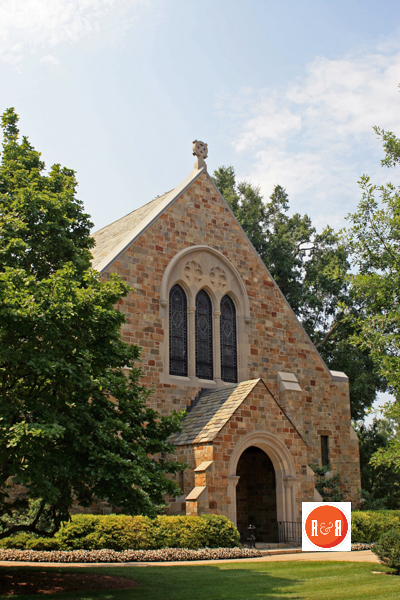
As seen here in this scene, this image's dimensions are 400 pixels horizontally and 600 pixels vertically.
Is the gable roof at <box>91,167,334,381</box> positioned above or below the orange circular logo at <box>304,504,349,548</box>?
above

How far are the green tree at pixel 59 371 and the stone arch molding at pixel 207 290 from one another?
26.3 ft

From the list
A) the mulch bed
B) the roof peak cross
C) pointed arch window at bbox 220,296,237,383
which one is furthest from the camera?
the roof peak cross

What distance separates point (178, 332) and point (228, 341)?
7.28 ft

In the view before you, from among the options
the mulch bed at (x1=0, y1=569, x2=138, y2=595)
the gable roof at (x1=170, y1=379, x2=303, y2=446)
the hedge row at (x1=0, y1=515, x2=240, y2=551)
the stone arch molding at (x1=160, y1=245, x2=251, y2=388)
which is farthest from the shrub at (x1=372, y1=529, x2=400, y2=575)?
the stone arch molding at (x1=160, y1=245, x2=251, y2=388)

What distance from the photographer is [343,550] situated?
17.9 meters

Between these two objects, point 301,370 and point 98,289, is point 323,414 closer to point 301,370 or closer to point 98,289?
point 301,370

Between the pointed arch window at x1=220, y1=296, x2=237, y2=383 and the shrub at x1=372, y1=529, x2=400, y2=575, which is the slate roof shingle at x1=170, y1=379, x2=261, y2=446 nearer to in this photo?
the pointed arch window at x1=220, y1=296, x2=237, y2=383

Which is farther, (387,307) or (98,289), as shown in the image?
(387,307)

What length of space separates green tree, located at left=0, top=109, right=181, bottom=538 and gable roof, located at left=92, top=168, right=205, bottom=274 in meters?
6.99

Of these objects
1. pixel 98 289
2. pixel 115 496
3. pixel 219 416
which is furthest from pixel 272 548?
pixel 98 289

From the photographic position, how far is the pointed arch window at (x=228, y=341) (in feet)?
73.6

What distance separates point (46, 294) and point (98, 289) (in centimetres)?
172

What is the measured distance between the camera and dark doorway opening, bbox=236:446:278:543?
20.1m

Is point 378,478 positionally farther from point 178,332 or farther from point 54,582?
point 54,582
